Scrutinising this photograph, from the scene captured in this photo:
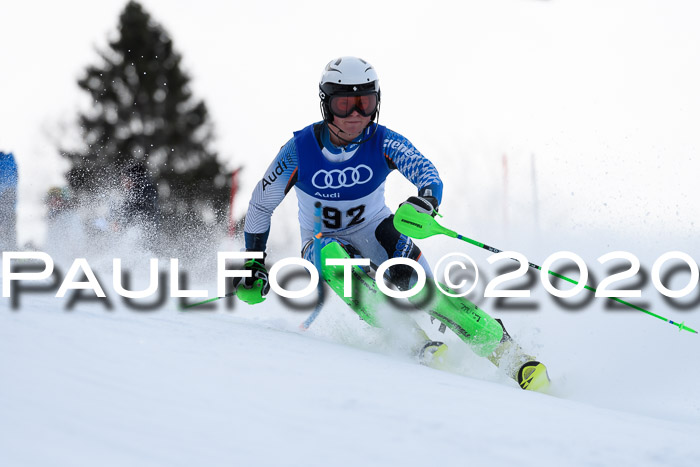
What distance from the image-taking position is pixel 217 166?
55.0 ft

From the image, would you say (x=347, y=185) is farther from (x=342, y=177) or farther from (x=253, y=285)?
(x=253, y=285)

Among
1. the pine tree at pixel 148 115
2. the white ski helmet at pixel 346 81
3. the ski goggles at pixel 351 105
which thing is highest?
the white ski helmet at pixel 346 81

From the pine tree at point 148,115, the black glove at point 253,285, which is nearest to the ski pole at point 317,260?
the black glove at point 253,285

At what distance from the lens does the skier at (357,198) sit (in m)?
3.41

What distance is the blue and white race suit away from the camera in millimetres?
3801

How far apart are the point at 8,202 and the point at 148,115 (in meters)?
9.79

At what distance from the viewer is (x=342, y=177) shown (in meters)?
3.84

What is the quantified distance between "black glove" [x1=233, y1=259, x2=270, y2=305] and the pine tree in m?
12.7

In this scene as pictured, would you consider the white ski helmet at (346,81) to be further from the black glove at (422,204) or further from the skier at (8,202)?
the skier at (8,202)

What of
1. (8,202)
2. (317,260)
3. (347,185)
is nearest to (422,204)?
Answer: (347,185)

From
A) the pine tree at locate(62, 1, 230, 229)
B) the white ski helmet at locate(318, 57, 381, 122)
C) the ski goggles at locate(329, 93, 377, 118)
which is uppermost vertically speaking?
the white ski helmet at locate(318, 57, 381, 122)

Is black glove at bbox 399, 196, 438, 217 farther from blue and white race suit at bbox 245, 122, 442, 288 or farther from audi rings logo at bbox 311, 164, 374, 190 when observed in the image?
audi rings logo at bbox 311, 164, 374, 190

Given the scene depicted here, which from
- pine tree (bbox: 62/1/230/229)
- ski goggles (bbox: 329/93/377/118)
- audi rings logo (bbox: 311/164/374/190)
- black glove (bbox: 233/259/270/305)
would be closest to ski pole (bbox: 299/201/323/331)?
audi rings logo (bbox: 311/164/374/190)

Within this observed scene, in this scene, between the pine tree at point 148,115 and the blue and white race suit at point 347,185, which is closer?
the blue and white race suit at point 347,185
